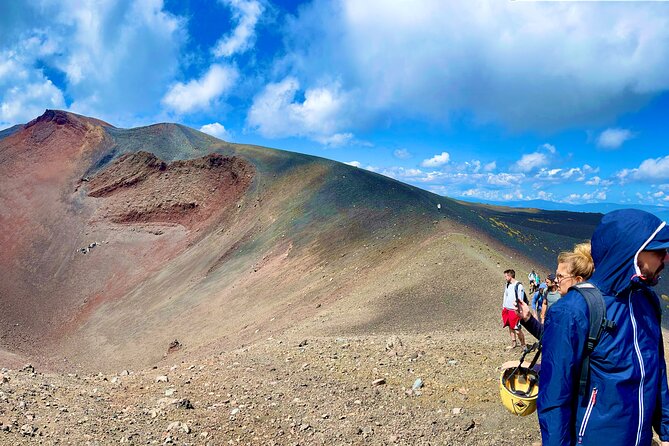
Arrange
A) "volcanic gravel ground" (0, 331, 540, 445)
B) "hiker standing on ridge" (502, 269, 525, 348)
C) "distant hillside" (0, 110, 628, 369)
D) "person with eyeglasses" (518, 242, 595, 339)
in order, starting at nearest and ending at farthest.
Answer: "person with eyeglasses" (518, 242, 595, 339) → "volcanic gravel ground" (0, 331, 540, 445) → "hiker standing on ridge" (502, 269, 525, 348) → "distant hillside" (0, 110, 628, 369)

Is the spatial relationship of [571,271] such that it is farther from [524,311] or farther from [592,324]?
[592,324]

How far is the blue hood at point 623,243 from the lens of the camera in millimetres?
3029

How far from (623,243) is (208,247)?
30.7 meters

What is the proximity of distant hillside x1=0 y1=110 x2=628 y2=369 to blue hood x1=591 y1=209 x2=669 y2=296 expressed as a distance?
9.82 metres

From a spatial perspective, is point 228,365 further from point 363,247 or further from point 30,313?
point 30,313

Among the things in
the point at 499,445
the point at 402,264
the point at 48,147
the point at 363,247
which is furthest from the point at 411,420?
the point at 48,147

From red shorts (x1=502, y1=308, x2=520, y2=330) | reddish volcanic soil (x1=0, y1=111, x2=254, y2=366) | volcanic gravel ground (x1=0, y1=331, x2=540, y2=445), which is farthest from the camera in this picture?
reddish volcanic soil (x1=0, y1=111, x2=254, y2=366)

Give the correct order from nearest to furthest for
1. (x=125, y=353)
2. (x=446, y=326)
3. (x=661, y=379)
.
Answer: (x=661, y=379) < (x=446, y=326) < (x=125, y=353)

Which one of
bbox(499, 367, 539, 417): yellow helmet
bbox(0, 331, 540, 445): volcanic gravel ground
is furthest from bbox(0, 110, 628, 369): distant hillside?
bbox(499, 367, 539, 417): yellow helmet

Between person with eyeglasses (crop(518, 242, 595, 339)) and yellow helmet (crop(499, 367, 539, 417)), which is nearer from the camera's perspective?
person with eyeglasses (crop(518, 242, 595, 339))

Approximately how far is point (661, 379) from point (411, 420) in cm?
414

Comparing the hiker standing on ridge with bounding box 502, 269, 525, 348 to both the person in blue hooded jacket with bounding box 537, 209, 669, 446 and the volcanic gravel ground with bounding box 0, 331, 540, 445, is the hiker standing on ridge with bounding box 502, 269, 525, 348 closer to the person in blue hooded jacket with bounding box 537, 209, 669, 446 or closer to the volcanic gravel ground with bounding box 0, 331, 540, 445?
the volcanic gravel ground with bounding box 0, 331, 540, 445

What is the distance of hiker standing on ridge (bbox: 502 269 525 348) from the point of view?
9312 mm

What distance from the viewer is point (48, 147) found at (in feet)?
165
